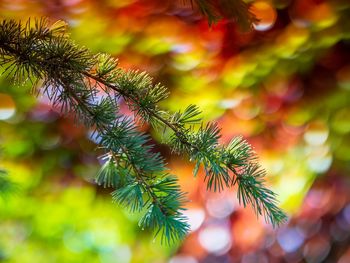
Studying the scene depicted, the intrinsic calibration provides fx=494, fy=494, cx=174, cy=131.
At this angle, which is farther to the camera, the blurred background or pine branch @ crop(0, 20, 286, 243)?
the blurred background

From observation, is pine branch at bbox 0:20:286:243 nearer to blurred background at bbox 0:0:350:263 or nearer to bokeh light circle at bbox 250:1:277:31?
blurred background at bbox 0:0:350:263

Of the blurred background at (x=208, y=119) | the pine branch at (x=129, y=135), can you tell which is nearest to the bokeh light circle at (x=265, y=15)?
the blurred background at (x=208, y=119)

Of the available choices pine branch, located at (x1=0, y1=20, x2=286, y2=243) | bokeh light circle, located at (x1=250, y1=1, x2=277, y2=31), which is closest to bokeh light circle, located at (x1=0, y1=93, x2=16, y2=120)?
bokeh light circle, located at (x1=250, y1=1, x2=277, y2=31)

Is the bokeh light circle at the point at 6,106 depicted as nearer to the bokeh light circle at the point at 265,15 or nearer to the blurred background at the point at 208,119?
the blurred background at the point at 208,119

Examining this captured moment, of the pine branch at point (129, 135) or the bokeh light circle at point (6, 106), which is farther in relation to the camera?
the bokeh light circle at point (6, 106)

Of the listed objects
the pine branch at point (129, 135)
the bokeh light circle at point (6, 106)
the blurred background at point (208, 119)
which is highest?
the bokeh light circle at point (6, 106)

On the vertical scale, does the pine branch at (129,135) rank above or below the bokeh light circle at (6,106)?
below
